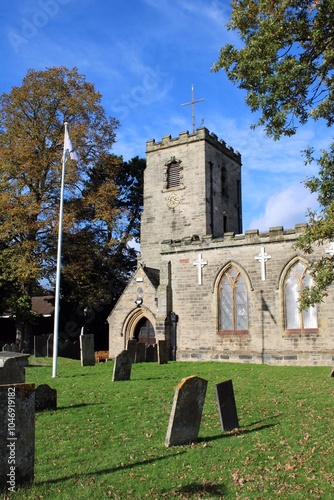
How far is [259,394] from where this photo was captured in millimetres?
12094

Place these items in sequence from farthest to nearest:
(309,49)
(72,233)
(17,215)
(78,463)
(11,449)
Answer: (72,233)
(17,215)
(309,49)
(78,463)
(11,449)

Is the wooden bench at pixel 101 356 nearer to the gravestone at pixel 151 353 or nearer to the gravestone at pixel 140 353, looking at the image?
the gravestone at pixel 151 353

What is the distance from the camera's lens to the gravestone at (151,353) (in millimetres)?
21562

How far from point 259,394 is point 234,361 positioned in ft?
31.0

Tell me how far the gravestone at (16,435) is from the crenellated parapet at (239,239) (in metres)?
16.0

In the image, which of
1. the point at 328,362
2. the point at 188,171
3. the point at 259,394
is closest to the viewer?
the point at 259,394

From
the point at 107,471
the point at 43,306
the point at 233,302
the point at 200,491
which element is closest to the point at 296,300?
the point at 233,302

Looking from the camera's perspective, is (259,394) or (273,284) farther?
(273,284)

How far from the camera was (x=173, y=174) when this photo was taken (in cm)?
3155

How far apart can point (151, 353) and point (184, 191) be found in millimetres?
12232

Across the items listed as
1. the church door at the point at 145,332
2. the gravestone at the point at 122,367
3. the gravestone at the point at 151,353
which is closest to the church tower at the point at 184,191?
the church door at the point at 145,332

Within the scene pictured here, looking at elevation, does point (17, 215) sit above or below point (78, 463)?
above

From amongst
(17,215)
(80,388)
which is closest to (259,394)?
(80,388)

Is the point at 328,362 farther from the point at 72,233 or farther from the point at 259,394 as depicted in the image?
the point at 72,233
